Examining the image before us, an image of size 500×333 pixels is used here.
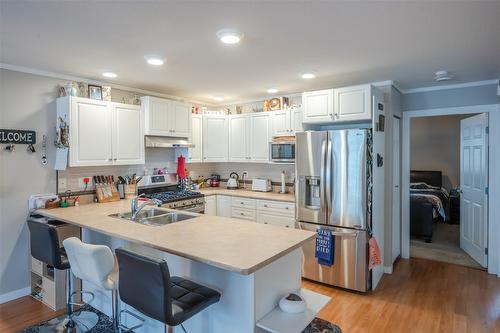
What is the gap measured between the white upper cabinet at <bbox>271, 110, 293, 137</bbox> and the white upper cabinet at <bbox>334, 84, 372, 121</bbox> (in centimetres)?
90

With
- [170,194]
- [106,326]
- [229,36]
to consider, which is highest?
[229,36]

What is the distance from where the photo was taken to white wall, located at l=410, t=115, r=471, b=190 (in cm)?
724

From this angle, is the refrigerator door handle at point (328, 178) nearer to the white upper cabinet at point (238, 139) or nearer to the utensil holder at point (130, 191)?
the white upper cabinet at point (238, 139)

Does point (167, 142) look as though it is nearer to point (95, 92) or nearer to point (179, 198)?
point (179, 198)

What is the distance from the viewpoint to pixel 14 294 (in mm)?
3242

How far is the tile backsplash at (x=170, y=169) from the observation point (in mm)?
3675

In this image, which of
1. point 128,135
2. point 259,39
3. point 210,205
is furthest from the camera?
point 210,205

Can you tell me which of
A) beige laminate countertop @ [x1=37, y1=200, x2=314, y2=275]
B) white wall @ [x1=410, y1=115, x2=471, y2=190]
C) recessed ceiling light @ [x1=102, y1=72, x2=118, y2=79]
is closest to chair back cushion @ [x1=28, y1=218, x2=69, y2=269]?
beige laminate countertop @ [x1=37, y1=200, x2=314, y2=275]

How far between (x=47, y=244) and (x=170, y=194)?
6.47 ft

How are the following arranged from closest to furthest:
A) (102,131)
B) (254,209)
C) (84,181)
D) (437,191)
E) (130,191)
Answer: (102,131) → (84,181) → (130,191) → (254,209) → (437,191)

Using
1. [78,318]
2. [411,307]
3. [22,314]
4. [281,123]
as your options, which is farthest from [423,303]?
[22,314]

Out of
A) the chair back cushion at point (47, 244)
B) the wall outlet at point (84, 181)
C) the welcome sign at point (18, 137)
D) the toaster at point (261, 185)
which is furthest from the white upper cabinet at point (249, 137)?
the chair back cushion at point (47, 244)

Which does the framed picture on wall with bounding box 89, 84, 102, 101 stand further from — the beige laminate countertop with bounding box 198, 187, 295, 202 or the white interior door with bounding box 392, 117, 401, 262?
the white interior door with bounding box 392, 117, 401, 262

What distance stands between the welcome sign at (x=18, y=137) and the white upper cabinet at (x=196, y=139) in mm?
2070
